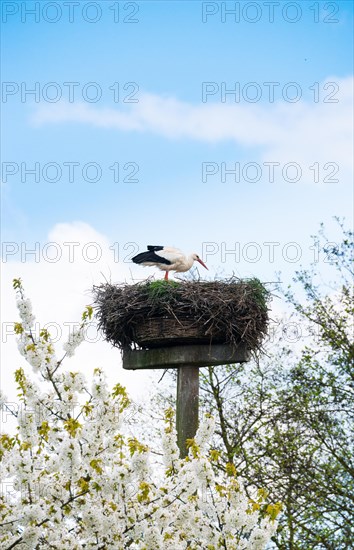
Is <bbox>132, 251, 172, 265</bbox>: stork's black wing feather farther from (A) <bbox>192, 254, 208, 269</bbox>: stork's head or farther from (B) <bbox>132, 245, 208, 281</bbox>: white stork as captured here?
(A) <bbox>192, 254, 208, 269</bbox>: stork's head

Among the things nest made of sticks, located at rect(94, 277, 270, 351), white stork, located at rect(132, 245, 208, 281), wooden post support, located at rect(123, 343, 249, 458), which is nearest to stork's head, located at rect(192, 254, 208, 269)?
white stork, located at rect(132, 245, 208, 281)

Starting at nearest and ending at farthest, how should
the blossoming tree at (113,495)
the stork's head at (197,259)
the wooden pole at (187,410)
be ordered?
the blossoming tree at (113,495) → the wooden pole at (187,410) → the stork's head at (197,259)

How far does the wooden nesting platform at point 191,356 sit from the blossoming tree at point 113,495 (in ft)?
5.22

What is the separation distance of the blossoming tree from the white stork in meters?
3.18

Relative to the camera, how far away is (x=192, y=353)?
20.2 ft

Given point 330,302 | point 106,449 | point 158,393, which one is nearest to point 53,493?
point 106,449

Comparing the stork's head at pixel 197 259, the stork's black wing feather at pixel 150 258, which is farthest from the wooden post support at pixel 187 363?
the stork's head at pixel 197 259

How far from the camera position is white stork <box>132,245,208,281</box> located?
25.1 ft

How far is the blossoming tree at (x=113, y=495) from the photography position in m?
4.15

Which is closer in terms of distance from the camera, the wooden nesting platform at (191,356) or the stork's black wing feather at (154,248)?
the wooden nesting platform at (191,356)

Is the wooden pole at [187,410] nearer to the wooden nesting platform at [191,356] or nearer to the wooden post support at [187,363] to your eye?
the wooden post support at [187,363]

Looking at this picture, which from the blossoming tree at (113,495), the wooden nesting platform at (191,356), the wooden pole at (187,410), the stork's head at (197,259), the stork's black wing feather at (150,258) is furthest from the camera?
the stork's head at (197,259)

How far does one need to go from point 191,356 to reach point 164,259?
169 centimetres

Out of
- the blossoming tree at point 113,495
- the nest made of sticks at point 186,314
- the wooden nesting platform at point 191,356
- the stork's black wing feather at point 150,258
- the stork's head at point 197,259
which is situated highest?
the stork's head at point 197,259
